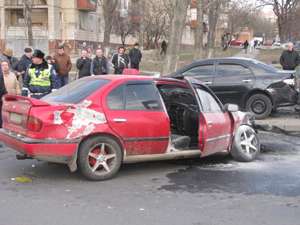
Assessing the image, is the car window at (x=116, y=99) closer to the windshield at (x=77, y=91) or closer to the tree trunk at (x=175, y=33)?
the windshield at (x=77, y=91)

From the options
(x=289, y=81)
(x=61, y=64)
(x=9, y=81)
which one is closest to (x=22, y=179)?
(x=9, y=81)

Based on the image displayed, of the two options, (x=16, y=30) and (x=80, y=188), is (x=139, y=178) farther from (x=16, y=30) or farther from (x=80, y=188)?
(x=16, y=30)

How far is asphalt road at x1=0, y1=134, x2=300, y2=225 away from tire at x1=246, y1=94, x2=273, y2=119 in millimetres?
4401

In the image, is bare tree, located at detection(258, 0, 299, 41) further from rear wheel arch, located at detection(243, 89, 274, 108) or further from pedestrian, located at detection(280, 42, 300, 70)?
rear wheel arch, located at detection(243, 89, 274, 108)

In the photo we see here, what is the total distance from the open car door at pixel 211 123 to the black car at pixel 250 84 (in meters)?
4.65

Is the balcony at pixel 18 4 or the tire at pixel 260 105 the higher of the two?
the balcony at pixel 18 4

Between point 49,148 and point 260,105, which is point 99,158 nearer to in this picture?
point 49,148

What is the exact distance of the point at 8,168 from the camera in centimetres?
822

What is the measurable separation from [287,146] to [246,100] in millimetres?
3306

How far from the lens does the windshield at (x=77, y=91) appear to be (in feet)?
24.7

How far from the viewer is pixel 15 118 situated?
7.63 meters

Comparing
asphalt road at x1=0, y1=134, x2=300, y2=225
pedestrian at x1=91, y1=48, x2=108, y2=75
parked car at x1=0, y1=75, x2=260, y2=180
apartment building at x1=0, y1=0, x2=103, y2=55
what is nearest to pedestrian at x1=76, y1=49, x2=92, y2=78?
pedestrian at x1=91, y1=48, x2=108, y2=75

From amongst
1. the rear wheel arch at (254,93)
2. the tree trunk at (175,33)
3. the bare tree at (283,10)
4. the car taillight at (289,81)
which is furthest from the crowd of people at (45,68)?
the bare tree at (283,10)

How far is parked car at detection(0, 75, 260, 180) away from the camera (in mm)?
7145
